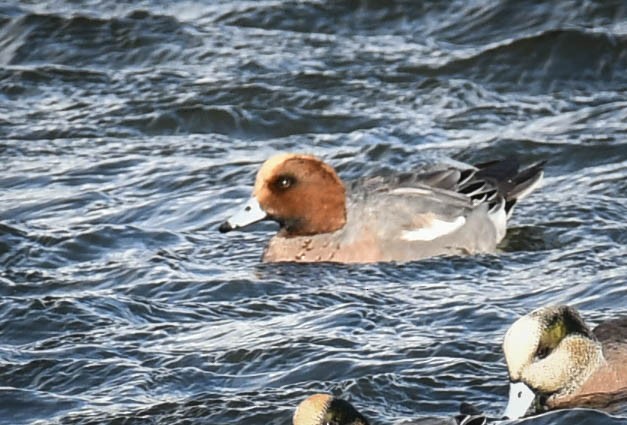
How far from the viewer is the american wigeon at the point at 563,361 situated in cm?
746

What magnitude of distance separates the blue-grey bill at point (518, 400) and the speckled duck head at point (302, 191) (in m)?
3.11

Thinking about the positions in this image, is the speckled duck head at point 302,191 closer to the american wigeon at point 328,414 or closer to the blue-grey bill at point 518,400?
the blue-grey bill at point 518,400

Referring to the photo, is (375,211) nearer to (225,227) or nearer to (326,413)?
(225,227)

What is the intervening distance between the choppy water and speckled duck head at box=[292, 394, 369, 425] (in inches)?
32.1

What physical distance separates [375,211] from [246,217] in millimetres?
684

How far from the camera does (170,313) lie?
361 inches

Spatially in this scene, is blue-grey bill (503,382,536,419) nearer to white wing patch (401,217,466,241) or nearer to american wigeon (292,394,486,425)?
american wigeon (292,394,486,425)

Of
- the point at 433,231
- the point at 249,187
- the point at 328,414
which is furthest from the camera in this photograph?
the point at 249,187

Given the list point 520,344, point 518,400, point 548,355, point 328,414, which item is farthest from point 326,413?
point 548,355

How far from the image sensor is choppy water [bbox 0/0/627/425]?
26.7ft

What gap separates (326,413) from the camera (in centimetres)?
670

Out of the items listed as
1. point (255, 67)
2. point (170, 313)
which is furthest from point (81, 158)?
point (170, 313)

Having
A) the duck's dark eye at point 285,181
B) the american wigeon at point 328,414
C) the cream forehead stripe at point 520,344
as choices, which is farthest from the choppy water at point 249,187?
the american wigeon at point 328,414

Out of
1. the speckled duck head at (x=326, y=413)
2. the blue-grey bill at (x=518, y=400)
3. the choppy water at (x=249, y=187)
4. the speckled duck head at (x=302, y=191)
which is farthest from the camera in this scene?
the speckled duck head at (x=302, y=191)
